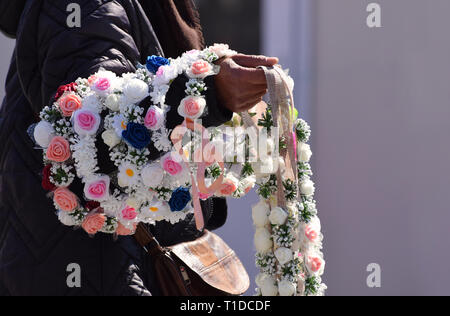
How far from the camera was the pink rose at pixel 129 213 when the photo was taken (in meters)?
1.40

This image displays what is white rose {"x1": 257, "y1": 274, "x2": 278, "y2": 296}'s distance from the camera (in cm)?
172

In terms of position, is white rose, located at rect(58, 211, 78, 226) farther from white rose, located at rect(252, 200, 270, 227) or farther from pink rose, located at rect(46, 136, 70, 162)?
white rose, located at rect(252, 200, 270, 227)

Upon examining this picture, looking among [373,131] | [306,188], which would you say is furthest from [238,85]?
[373,131]

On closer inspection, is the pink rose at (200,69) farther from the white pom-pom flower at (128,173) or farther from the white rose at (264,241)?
the white rose at (264,241)

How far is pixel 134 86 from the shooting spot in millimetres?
1355

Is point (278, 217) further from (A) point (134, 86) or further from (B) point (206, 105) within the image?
(A) point (134, 86)

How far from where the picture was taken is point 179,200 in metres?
1.40

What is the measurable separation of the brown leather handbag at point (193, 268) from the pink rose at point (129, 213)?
161 mm

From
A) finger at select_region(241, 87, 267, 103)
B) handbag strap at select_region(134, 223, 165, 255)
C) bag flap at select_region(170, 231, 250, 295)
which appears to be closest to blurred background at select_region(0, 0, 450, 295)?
bag flap at select_region(170, 231, 250, 295)

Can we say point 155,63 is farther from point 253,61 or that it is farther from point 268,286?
point 268,286

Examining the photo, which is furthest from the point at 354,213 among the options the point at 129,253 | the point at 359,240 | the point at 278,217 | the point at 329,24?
the point at 129,253

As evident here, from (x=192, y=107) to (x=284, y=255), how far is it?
545mm

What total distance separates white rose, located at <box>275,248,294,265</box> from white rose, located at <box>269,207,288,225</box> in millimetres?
70
